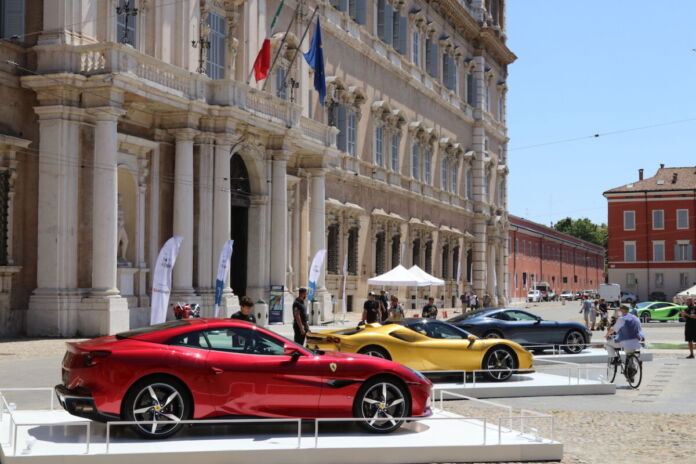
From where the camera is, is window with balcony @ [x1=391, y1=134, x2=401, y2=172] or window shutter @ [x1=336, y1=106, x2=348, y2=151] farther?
window with balcony @ [x1=391, y1=134, x2=401, y2=172]

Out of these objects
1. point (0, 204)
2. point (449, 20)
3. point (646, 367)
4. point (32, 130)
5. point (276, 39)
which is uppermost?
point (449, 20)

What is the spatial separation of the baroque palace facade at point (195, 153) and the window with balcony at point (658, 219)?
3780 centimetres

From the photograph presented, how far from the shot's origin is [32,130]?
87.9 ft

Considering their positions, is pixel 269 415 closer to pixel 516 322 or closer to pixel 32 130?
pixel 516 322

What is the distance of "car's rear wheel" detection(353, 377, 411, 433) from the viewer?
11.4 meters

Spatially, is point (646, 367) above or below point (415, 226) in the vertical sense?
below

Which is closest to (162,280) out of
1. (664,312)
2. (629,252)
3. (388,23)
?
(388,23)

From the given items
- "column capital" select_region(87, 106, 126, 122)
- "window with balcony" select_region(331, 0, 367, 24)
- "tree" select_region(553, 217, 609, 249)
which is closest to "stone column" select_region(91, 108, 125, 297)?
"column capital" select_region(87, 106, 126, 122)

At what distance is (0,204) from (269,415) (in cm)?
1739

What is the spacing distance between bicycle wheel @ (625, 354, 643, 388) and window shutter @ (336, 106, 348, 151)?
26756 mm

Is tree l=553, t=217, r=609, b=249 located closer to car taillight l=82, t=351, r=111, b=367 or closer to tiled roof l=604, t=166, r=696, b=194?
tiled roof l=604, t=166, r=696, b=194

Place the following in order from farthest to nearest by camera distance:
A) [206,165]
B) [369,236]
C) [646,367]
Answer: [369,236] → [206,165] → [646,367]

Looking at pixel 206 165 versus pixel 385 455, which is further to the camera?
pixel 206 165

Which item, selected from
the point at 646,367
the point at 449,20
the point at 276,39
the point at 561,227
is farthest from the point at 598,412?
the point at 561,227
